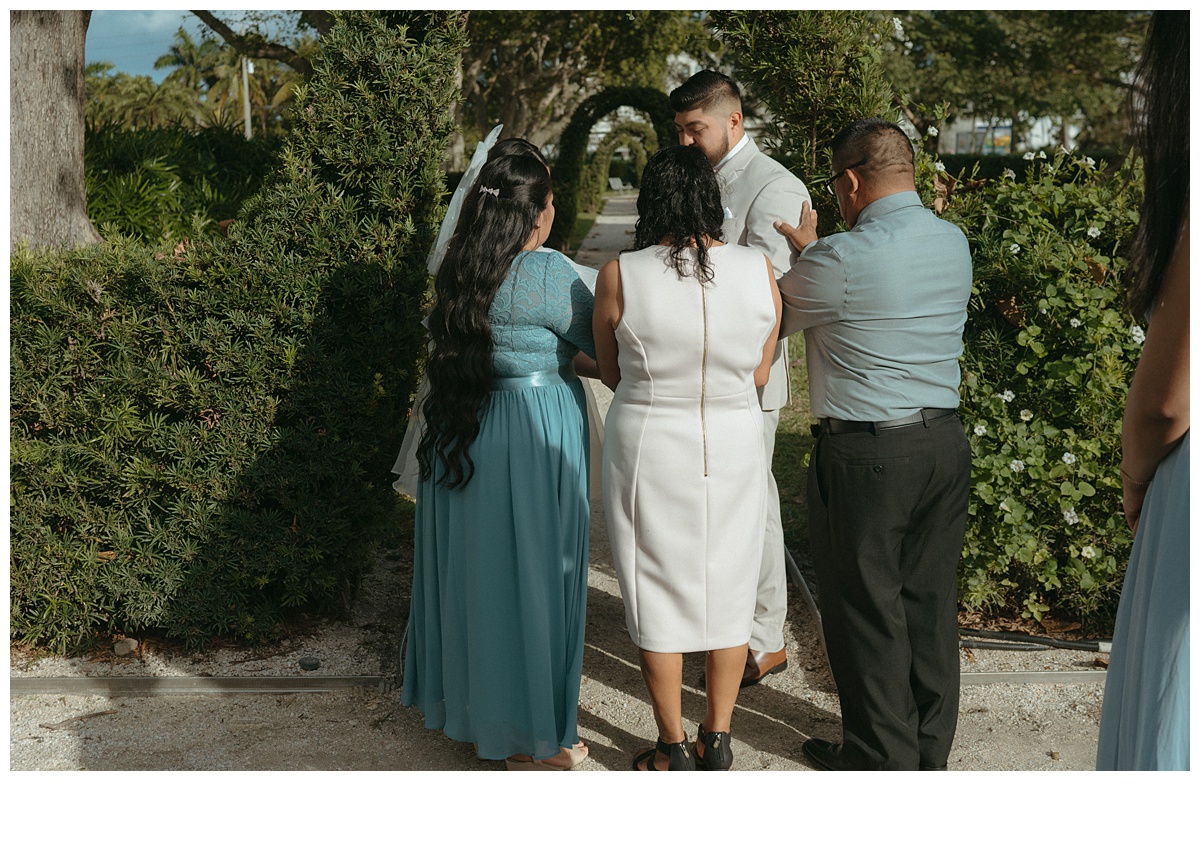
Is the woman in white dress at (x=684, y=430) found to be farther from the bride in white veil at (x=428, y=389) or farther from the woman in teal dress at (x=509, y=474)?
the bride in white veil at (x=428, y=389)

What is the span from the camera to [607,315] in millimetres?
3174

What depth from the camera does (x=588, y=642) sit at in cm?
471

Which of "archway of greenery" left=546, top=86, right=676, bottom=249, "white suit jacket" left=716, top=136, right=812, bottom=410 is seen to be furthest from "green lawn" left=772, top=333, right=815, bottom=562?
"archway of greenery" left=546, top=86, right=676, bottom=249

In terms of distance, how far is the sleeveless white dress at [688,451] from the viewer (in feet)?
10.2

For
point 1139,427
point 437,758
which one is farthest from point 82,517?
point 1139,427

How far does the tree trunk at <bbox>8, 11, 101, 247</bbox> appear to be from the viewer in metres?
6.16

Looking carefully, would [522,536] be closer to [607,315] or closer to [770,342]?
[607,315]

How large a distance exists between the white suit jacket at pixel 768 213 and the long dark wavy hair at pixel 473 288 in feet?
3.13

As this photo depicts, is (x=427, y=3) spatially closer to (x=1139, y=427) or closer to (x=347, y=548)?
(x=347, y=548)

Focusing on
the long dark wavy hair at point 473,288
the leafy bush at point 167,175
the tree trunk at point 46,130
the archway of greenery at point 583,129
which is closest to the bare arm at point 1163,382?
the long dark wavy hair at point 473,288

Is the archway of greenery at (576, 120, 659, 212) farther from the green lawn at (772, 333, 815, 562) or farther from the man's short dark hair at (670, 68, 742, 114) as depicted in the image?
the man's short dark hair at (670, 68, 742, 114)

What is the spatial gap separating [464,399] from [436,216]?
4.05ft

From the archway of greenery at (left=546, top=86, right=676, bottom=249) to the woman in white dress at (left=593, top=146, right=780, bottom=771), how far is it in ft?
31.8

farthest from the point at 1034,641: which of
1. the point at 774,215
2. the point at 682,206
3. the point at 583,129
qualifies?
the point at 583,129
